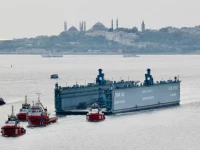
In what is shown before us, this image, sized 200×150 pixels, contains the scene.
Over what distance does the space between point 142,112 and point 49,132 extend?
17480mm

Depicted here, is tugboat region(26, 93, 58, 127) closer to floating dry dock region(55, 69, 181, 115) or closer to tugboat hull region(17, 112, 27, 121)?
tugboat hull region(17, 112, 27, 121)

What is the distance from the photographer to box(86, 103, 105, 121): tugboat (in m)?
78.0

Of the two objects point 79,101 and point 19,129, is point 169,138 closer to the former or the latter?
point 19,129

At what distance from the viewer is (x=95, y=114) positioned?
78.1 meters

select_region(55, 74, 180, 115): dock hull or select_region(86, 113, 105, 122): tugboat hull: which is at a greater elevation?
select_region(55, 74, 180, 115): dock hull

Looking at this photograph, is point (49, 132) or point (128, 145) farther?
point (49, 132)

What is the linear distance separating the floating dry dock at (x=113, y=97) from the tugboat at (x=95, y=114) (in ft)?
12.2

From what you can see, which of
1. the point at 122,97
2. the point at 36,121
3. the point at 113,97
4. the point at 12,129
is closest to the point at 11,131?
the point at 12,129

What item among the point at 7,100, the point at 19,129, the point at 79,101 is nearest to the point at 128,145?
the point at 19,129

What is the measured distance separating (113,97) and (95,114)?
17.6 ft

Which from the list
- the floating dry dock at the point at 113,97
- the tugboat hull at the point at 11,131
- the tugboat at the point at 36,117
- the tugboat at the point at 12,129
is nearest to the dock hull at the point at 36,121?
the tugboat at the point at 36,117

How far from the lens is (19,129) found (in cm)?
7012

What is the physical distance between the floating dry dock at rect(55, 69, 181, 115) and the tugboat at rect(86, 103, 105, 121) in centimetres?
372

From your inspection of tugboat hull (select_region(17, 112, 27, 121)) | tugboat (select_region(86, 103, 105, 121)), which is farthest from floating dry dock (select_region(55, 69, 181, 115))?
tugboat hull (select_region(17, 112, 27, 121))
